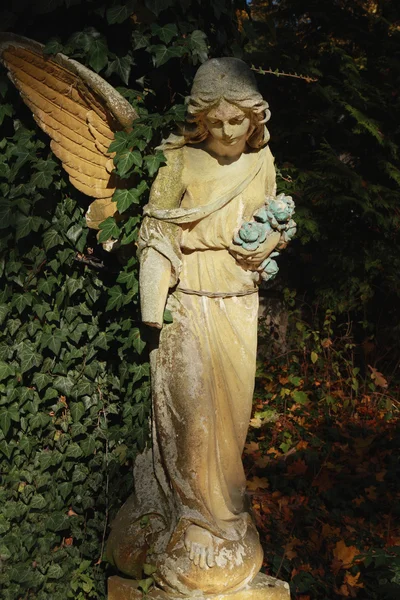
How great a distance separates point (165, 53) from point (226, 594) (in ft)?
8.05

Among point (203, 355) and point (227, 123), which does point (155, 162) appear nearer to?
point (227, 123)

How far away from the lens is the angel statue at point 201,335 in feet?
11.1

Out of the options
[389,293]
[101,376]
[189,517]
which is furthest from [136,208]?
[389,293]

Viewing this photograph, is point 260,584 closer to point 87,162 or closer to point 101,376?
point 101,376

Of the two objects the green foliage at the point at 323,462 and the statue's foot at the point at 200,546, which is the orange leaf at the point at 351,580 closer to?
the green foliage at the point at 323,462

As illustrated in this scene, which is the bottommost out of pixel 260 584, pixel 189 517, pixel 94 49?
pixel 260 584

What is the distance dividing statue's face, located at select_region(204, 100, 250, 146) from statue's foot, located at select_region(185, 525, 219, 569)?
5.37 ft

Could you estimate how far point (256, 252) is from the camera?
3492 millimetres

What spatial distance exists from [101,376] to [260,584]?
142cm

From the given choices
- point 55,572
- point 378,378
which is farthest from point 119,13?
point 378,378

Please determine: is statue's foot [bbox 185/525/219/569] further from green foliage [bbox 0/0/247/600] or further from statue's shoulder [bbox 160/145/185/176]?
statue's shoulder [bbox 160/145/185/176]

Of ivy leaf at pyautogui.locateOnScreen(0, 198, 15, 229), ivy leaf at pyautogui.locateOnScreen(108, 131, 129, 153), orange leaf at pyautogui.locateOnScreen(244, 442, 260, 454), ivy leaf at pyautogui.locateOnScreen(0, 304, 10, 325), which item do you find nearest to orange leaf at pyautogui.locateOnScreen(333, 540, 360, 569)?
orange leaf at pyautogui.locateOnScreen(244, 442, 260, 454)

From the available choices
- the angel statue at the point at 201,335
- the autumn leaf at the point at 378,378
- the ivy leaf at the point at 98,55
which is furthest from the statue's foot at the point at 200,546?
the autumn leaf at the point at 378,378

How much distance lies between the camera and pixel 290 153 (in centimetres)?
754
